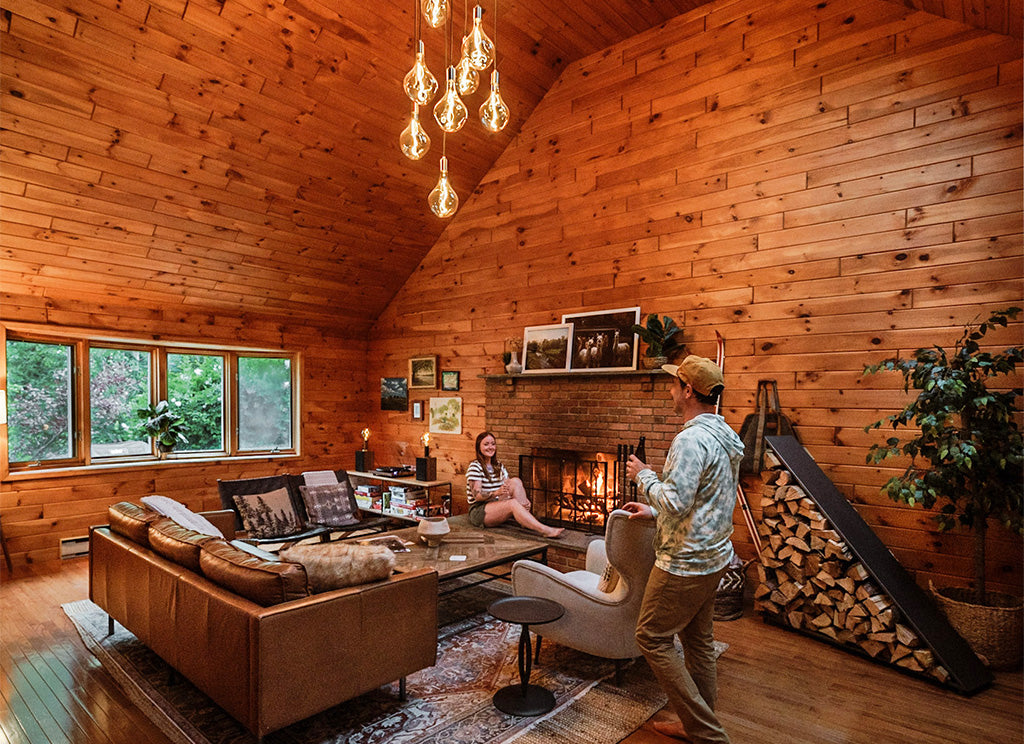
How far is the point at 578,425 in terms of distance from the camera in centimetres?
522

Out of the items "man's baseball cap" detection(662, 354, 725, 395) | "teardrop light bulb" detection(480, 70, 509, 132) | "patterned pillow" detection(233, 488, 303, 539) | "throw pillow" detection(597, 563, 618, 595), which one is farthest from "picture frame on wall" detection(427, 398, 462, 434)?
"man's baseball cap" detection(662, 354, 725, 395)

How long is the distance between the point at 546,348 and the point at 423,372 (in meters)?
1.91

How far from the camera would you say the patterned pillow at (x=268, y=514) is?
496 cm

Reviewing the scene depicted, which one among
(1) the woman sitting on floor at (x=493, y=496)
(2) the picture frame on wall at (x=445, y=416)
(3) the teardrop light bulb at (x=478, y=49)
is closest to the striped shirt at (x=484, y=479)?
(1) the woman sitting on floor at (x=493, y=496)

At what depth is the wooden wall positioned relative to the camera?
3.50 meters

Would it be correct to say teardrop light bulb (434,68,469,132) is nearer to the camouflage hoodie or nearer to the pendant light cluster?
the pendant light cluster

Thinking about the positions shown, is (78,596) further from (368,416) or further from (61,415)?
(368,416)

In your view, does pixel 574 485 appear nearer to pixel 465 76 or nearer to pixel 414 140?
pixel 414 140

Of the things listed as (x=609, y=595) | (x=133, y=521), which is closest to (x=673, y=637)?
(x=609, y=595)

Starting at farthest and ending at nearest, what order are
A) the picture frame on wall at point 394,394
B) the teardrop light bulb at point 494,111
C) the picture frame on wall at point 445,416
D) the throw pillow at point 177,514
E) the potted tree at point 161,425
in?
the picture frame on wall at point 394,394, the picture frame on wall at point 445,416, the potted tree at point 161,425, the throw pillow at point 177,514, the teardrop light bulb at point 494,111

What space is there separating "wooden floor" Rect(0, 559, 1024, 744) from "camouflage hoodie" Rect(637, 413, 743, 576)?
89 cm

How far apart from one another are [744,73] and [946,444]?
9.71 ft

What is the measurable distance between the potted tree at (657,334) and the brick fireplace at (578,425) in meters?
0.14

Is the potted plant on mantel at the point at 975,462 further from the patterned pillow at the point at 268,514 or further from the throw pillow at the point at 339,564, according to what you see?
the patterned pillow at the point at 268,514
